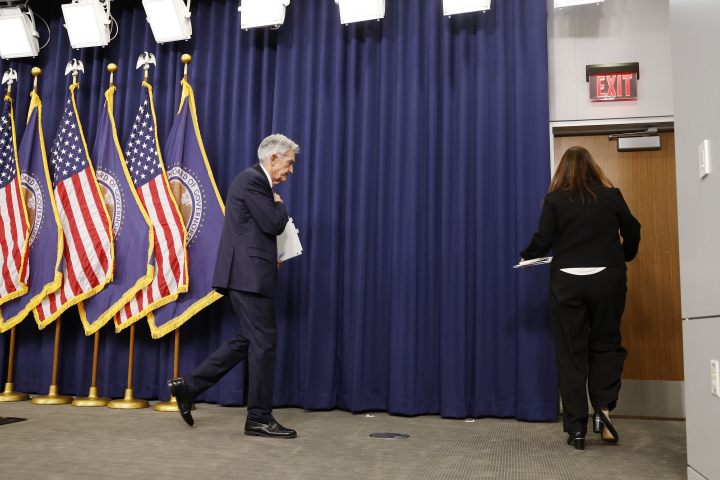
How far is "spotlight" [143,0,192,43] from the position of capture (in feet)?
13.3

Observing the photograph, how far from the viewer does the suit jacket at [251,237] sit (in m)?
2.81

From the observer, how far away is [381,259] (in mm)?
3715

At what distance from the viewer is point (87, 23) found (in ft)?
13.8

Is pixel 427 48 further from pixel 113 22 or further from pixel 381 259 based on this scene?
pixel 113 22

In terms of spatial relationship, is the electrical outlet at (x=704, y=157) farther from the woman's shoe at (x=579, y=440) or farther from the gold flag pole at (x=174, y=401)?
the gold flag pole at (x=174, y=401)

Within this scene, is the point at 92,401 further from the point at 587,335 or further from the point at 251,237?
the point at 587,335

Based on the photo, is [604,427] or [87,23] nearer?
[604,427]

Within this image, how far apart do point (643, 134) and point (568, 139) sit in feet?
1.51

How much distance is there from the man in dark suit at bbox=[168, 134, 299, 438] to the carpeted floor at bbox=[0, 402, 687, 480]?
0.19 meters

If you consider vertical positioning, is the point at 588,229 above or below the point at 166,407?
above

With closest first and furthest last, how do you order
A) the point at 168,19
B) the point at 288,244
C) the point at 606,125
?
the point at 288,244
the point at 606,125
the point at 168,19

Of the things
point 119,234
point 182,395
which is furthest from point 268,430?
point 119,234

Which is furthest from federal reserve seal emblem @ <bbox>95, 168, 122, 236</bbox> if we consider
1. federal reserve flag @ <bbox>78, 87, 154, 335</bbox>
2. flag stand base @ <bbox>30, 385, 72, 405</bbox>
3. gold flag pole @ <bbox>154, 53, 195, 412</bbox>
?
flag stand base @ <bbox>30, 385, 72, 405</bbox>

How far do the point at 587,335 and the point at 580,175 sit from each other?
0.78 metres
